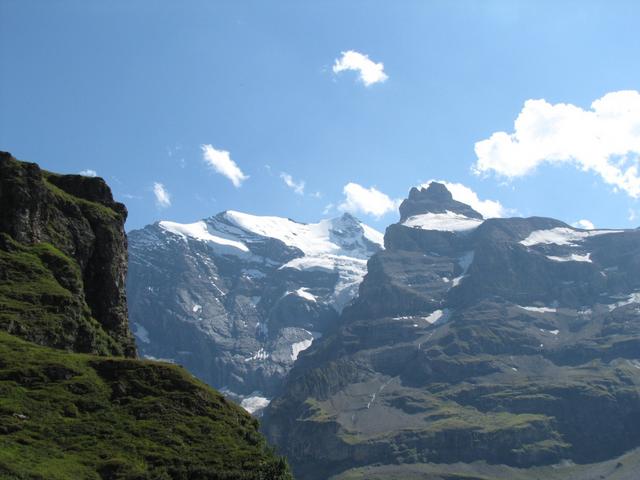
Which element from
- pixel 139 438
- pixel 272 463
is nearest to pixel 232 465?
pixel 272 463

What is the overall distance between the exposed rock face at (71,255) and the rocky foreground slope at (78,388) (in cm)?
28

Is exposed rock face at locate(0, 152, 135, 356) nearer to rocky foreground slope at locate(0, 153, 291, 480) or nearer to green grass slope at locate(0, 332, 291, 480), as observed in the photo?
rocky foreground slope at locate(0, 153, 291, 480)

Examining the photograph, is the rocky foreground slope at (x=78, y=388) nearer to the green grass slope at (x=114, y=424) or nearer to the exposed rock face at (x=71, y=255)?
the green grass slope at (x=114, y=424)

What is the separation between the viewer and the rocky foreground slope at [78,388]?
111 meters

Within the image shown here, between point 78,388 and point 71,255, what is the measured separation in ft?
201

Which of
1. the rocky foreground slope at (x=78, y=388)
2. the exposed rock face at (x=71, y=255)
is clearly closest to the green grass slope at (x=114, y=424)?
the rocky foreground slope at (x=78, y=388)

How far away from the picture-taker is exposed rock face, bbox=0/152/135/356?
158250mm

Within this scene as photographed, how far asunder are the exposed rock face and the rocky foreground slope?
0.28m

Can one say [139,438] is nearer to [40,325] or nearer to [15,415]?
[15,415]

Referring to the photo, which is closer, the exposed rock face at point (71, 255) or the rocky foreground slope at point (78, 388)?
the rocky foreground slope at point (78, 388)

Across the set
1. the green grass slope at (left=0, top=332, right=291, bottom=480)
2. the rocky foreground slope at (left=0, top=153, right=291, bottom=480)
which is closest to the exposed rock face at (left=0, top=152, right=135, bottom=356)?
the rocky foreground slope at (left=0, top=153, right=291, bottom=480)

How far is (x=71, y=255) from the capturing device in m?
182

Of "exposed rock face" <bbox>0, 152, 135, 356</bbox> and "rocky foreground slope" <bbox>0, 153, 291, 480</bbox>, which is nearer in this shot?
"rocky foreground slope" <bbox>0, 153, 291, 480</bbox>

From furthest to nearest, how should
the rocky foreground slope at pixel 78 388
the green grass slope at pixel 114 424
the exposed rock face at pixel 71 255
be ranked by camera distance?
1. the exposed rock face at pixel 71 255
2. the rocky foreground slope at pixel 78 388
3. the green grass slope at pixel 114 424
